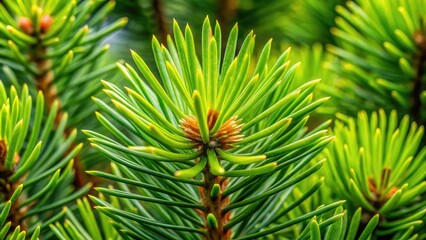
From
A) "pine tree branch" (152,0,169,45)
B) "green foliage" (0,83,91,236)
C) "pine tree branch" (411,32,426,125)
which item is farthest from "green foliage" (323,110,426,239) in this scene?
"pine tree branch" (152,0,169,45)

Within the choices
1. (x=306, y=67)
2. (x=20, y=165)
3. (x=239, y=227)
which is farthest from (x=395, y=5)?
(x=20, y=165)

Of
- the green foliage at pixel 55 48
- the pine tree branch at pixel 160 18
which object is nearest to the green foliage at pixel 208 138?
the green foliage at pixel 55 48

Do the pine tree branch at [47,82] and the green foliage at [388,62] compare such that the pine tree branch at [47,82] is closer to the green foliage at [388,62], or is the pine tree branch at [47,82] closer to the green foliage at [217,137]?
the green foliage at [217,137]

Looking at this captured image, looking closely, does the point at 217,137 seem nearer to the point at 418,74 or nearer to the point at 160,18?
the point at 418,74

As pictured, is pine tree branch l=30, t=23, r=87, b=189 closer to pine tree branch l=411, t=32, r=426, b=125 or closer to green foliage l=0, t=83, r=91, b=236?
green foliage l=0, t=83, r=91, b=236

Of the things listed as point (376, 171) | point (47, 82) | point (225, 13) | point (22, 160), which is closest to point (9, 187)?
point (22, 160)
